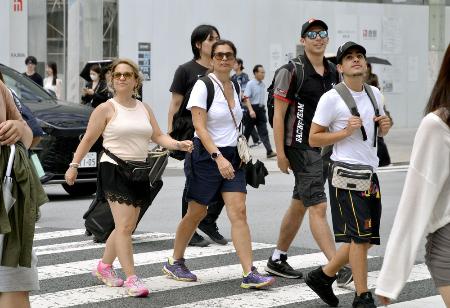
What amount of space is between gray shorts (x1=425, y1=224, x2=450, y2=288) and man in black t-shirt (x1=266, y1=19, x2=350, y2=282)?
144 inches

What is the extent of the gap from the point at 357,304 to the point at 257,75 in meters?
16.8

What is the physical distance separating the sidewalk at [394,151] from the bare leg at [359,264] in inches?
506

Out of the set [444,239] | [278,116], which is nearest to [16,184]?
[444,239]

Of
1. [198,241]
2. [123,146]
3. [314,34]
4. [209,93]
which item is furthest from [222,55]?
[198,241]

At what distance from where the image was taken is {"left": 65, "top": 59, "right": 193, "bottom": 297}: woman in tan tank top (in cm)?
835

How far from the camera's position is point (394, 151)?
24.4 metres

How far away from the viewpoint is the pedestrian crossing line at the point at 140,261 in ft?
30.9

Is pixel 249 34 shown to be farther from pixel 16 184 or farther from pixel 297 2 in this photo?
pixel 16 184

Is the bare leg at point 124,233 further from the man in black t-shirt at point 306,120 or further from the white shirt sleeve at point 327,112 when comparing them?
the white shirt sleeve at point 327,112

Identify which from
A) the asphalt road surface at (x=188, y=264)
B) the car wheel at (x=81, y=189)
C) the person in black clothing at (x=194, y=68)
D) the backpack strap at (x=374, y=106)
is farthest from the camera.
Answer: the car wheel at (x=81, y=189)

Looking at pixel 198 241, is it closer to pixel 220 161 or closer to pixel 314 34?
pixel 220 161

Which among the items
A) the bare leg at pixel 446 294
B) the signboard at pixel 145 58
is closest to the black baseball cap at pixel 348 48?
the bare leg at pixel 446 294

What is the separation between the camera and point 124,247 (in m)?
8.34

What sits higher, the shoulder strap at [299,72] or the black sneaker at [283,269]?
the shoulder strap at [299,72]
